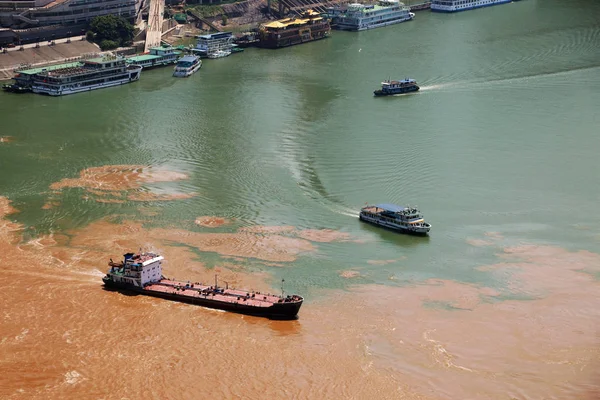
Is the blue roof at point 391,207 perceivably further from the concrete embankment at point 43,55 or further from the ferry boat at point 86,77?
the concrete embankment at point 43,55

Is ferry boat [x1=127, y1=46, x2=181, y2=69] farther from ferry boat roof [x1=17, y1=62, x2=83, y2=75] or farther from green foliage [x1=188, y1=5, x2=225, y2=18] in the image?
green foliage [x1=188, y1=5, x2=225, y2=18]

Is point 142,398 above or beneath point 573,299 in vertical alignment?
beneath

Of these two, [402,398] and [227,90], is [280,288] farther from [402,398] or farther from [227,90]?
[227,90]

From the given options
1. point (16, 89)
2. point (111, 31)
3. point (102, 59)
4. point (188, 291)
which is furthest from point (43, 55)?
point (188, 291)

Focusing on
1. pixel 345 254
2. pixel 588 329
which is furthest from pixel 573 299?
pixel 345 254

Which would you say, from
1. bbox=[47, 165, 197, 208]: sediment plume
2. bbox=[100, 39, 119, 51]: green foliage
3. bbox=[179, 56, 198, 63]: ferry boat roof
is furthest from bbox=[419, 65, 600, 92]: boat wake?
bbox=[100, 39, 119, 51]: green foliage
